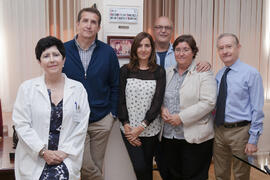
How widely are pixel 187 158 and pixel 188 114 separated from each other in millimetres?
381

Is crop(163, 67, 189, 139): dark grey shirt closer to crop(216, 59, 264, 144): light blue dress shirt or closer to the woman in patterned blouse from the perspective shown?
the woman in patterned blouse

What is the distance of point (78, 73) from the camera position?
219cm

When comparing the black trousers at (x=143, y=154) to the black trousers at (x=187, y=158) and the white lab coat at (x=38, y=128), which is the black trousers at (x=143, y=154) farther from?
the white lab coat at (x=38, y=128)

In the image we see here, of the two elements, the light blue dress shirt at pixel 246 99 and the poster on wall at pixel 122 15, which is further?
the poster on wall at pixel 122 15

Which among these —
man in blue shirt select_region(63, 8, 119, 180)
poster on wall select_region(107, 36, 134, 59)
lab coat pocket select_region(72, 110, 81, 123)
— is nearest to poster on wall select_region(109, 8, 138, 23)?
poster on wall select_region(107, 36, 134, 59)

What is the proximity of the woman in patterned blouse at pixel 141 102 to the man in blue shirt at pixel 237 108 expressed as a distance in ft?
1.66

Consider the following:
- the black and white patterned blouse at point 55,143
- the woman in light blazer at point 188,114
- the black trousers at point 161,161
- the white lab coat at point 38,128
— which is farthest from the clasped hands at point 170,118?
the black and white patterned blouse at point 55,143

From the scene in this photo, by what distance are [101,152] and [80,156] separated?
0.38 m

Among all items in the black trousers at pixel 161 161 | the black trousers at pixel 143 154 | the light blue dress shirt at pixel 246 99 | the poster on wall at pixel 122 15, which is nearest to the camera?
the light blue dress shirt at pixel 246 99

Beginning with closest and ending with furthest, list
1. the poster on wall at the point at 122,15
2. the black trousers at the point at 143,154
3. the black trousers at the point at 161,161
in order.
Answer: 1. the black trousers at the point at 143,154
2. the black trousers at the point at 161,161
3. the poster on wall at the point at 122,15

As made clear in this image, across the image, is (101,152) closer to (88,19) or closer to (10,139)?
(10,139)

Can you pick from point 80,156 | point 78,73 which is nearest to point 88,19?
point 78,73

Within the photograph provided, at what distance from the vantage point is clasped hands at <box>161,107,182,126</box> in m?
2.22

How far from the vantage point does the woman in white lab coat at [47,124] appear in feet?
6.03
